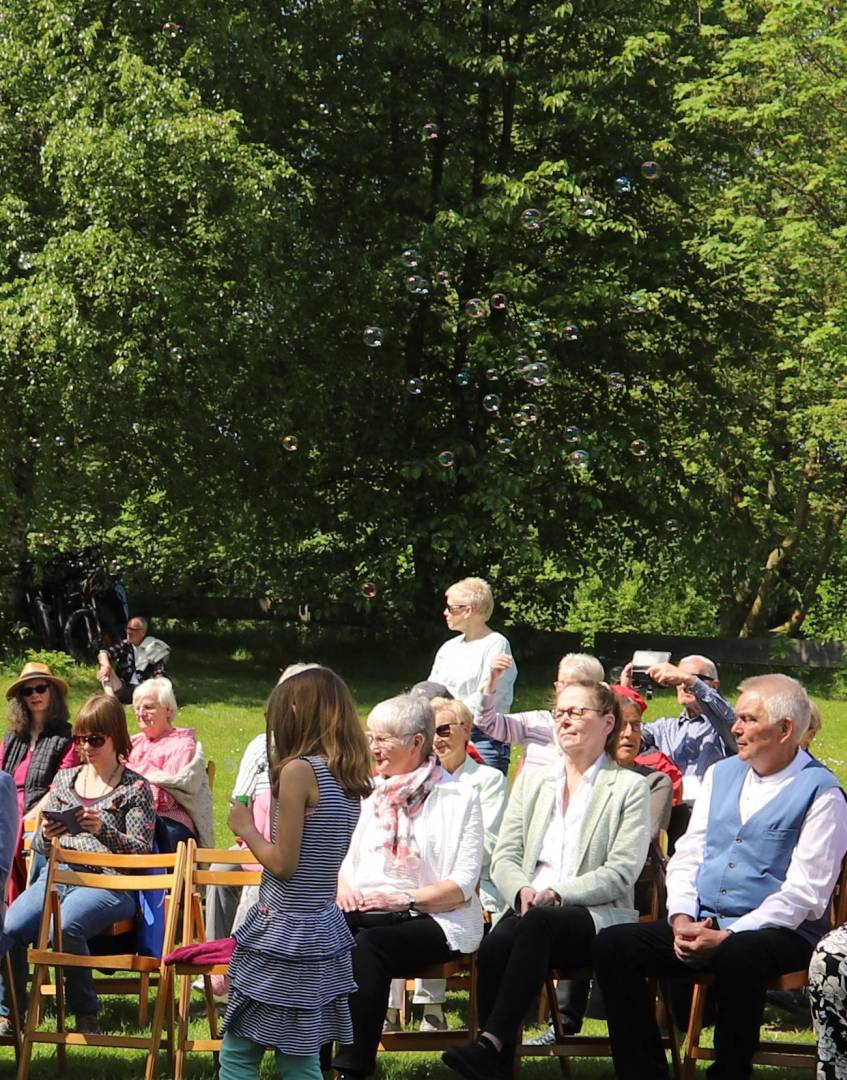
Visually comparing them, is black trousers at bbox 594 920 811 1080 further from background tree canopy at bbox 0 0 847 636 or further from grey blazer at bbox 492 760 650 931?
background tree canopy at bbox 0 0 847 636

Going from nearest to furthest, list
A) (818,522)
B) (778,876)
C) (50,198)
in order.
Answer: (778,876) < (50,198) < (818,522)

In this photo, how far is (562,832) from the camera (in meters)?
6.43

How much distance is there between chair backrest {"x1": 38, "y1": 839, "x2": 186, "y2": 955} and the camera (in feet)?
20.8

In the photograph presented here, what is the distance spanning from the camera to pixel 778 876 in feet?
19.4

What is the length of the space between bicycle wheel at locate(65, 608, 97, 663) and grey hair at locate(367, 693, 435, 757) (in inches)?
591

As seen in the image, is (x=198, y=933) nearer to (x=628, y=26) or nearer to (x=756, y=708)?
(x=756, y=708)

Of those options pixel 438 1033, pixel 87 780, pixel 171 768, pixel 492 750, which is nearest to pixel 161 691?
pixel 171 768

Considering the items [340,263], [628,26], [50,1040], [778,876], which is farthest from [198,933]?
[628,26]

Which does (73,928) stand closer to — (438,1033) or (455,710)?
(438,1033)

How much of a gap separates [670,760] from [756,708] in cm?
204

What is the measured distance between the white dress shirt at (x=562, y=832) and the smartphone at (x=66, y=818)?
6.36ft

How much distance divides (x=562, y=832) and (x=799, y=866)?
3.31 feet

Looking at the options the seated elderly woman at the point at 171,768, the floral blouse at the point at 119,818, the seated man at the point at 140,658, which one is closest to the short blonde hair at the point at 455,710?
the floral blouse at the point at 119,818

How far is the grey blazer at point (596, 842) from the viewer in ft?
20.3
